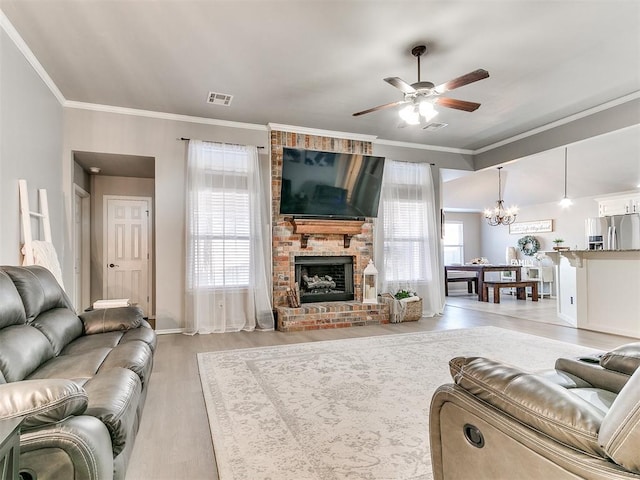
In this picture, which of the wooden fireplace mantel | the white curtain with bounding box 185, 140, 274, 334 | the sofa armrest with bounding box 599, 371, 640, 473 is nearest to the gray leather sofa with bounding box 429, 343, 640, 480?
the sofa armrest with bounding box 599, 371, 640, 473

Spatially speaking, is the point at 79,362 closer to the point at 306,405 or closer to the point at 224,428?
the point at 224,428

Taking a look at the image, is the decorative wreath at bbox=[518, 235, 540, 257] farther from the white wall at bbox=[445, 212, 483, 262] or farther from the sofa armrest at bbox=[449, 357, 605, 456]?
the sofa armrest at bbox=[449, 357, 605, 456]

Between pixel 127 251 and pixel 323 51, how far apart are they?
4632mm

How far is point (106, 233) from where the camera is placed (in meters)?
5.93

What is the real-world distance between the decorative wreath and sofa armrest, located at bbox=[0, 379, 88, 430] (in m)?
11.1

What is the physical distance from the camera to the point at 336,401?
2562 millimetres

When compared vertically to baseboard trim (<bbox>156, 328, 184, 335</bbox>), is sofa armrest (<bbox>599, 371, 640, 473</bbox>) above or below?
above

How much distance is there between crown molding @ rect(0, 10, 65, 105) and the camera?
114 inches

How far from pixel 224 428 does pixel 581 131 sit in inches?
222

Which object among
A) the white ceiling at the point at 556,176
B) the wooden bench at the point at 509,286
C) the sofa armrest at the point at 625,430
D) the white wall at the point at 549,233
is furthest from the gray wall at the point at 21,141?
the white wall at the point at 549,233

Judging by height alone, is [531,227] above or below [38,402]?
above

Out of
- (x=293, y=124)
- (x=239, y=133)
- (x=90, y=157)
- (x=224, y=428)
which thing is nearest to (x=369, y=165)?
(x=293, y=124)

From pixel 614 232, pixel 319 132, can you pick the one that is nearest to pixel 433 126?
pixel 319 132

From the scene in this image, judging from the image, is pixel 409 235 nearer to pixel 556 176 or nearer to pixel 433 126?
pixel 433 126
